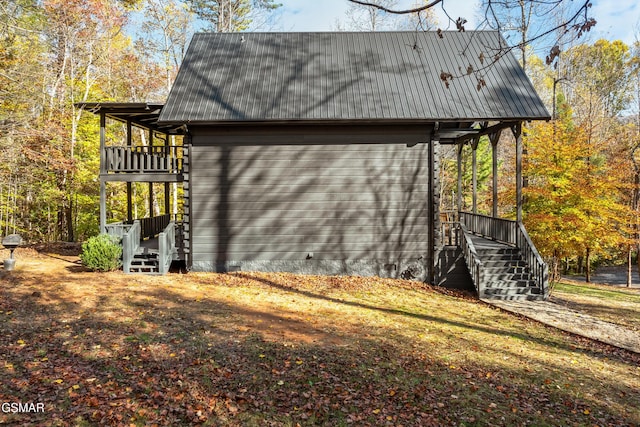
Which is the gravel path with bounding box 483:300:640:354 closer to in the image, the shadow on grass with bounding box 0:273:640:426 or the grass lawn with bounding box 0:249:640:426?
the grass lawn with bounding box 0:249:640:426

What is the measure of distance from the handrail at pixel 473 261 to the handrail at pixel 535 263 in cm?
132

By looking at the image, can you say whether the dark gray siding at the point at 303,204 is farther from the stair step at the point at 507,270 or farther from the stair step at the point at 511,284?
the stair step at the point at 511,284

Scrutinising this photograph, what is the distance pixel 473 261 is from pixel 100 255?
10.4 metres

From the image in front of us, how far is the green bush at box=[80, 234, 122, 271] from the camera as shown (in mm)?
11469

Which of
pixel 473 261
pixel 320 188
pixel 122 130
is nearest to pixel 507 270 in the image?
pixel 473 261

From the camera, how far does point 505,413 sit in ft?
16.8

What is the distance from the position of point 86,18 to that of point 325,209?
17.0 metres

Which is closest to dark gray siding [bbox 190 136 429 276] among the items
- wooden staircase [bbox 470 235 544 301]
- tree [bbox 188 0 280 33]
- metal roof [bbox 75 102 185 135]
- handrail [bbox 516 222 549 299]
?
metal roof [bbox 75 102 185 135]

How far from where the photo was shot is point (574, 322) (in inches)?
372

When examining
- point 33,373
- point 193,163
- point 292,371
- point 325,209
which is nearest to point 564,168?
point 325,209

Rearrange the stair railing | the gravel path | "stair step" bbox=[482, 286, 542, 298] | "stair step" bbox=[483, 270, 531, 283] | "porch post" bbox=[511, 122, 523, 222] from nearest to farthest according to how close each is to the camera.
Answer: the gravel path → "stair step" bbox=[482, 286, 542, 298] → "stair step" bbox=[483, 270, 531, 283] → the stair railing → "porch post" bbox=[511, 122, 523, 222]

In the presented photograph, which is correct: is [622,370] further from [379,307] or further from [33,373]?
[33,373]

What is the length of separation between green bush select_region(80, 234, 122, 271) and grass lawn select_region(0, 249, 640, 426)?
47.5 inches

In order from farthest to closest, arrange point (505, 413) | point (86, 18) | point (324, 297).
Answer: point (86, 18), point (324, 297), point (505, 413)
